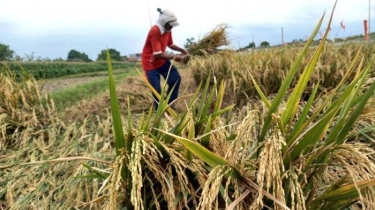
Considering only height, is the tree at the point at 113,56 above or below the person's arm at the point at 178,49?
below

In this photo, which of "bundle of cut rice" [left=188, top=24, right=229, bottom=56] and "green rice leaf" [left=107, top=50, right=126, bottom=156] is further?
"bundle of cut rice" [left=188, top=24, right=229, bottom=56]

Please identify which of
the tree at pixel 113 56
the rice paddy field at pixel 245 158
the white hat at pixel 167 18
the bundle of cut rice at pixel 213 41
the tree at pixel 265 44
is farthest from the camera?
the tree at pixel 113 56

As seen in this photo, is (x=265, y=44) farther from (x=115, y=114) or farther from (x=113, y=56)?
(x=113, y=56)

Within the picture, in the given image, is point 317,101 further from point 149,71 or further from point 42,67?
point 42,67

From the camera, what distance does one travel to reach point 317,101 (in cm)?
380

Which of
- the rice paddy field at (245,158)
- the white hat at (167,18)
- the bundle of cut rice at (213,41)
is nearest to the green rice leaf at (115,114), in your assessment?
the rice paddy field at (245,158)

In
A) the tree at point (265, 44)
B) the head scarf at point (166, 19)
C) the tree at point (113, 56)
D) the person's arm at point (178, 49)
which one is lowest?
the tree at point (113, 56)

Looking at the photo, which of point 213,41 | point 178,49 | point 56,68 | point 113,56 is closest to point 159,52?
point 178,49

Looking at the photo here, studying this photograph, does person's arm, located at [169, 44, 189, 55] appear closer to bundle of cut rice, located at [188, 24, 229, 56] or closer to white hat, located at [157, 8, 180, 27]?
white hat, located at [157, 8, 180, 27]

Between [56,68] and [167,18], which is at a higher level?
[167,18]

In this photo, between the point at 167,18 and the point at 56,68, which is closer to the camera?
the point at 167,18

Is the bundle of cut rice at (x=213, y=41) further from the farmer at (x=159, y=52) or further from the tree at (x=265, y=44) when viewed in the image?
the farmer at (x=159, y=52)

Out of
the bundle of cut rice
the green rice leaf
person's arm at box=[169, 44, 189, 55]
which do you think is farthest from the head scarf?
the bundle of cut rice

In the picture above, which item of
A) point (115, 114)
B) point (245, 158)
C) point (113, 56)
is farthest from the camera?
point (113, 56)
